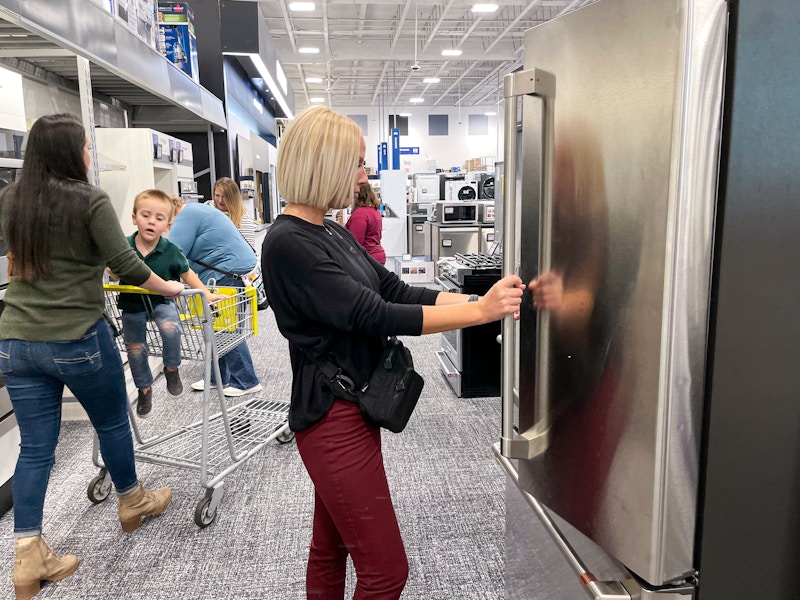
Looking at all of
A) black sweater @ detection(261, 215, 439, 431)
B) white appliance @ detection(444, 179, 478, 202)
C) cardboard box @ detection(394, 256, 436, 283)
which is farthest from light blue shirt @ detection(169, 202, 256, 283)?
white appliance @ detection(444, 179, 478, 202)

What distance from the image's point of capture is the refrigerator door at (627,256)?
35.5 inches

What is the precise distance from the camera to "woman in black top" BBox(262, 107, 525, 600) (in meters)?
1.38

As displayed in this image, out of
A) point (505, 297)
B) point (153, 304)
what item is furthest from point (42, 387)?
point (505, 297)

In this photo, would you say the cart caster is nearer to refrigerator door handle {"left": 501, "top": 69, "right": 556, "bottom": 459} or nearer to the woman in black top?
the woman in black top

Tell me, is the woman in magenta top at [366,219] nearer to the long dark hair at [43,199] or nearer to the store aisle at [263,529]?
the store aisle at [263,529]

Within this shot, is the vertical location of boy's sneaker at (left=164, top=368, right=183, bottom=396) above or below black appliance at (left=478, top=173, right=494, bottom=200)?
below

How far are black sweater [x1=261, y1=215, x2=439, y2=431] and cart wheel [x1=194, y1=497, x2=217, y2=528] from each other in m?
1.37

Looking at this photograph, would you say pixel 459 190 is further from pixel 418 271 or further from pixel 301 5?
pixel 301 5

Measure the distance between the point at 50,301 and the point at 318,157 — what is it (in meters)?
1.30

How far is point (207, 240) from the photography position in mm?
3982

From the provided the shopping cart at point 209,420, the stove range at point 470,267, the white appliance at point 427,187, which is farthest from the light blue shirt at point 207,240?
the white appliance at point 427,187

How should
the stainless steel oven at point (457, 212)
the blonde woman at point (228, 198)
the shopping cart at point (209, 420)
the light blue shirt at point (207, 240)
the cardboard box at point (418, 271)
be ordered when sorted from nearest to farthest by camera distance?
the shopping cart at point (209, 420) < the light blue shirt at point (207, 240) < the blonde woman at point (228, 198) < the stainless steel oven at point (457, 212) < the cardboard box at point (418, 271)

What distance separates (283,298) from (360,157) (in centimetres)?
43

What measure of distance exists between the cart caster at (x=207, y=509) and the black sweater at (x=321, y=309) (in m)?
1.36
